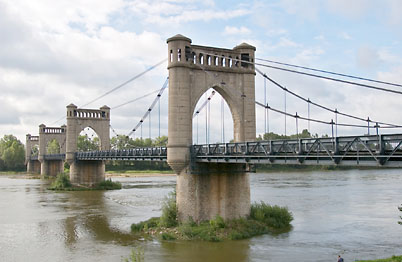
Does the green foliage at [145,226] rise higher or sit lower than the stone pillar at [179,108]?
lower

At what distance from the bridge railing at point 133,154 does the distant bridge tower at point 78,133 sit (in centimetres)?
165

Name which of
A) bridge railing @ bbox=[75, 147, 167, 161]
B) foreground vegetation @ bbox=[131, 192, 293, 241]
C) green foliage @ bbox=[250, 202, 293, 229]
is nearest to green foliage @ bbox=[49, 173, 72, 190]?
bridge railing @ bbox=[75, 147, 167, 161]

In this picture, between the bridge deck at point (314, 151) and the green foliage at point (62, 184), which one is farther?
the green foliage at point (62, 184)

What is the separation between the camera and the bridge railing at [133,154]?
38281 millimetres

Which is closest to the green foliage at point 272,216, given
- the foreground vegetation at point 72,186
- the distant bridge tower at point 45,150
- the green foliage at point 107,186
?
the green foliage at point 107,186

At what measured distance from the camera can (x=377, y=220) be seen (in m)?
32.4

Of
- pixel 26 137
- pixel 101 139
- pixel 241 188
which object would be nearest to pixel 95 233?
pixel 241 188

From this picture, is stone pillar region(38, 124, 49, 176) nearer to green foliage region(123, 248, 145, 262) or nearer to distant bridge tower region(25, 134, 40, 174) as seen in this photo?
distant bridge tower region(25, 134, 40, 174)

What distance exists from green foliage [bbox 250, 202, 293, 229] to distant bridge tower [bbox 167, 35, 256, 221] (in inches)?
36.9

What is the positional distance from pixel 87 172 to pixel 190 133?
44.8 m

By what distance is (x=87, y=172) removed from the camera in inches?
2785

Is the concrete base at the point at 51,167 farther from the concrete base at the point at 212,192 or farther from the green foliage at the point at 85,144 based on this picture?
the concrete base at the point at 212,192

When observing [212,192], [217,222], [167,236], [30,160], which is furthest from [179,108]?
[30,160]

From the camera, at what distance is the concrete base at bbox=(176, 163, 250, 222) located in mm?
28719
